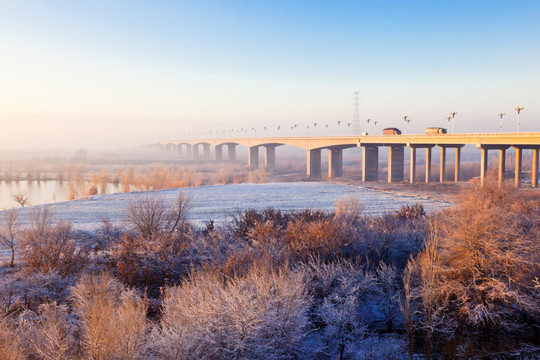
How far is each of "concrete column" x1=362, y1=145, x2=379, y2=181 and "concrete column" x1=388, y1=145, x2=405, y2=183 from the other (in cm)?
292

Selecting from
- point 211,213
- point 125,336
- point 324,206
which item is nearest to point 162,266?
point 125,336

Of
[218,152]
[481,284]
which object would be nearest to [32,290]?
[481,284]

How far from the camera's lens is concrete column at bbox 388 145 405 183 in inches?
2277

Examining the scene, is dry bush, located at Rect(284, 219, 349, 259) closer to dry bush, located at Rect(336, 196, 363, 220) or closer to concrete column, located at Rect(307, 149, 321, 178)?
dry bush, located at Rect(336, 196, 363, 220)

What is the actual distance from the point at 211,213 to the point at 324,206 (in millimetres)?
8781

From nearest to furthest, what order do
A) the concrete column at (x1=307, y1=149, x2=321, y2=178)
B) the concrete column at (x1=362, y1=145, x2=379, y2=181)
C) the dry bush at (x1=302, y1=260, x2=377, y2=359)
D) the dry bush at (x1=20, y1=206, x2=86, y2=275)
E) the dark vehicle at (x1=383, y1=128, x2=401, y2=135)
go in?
1. the dry bush at (x1=302, y1=260, x2=377, y2=359)
2. the dry bush at (x1=20, y1=206, x2=86, y2=275)
3. the concrete column at (x1=362, y1=145, x2=379, y2=181)
4. the dark vehicle at (x1=383, y1=128, x2=401, y2=135)
5. the concrete column at (x1=307, y1=149, x2=321, y2=178)

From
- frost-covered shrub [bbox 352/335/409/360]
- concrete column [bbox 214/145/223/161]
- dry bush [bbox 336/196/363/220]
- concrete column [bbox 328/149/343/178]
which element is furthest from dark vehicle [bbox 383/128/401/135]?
concrete column [bbox 214/145/223/161]

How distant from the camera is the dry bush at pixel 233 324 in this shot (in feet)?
24.7

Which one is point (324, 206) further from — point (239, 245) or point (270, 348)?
point (270, 348)

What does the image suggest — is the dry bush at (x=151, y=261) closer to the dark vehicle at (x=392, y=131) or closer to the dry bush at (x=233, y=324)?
the dry bush at (x=233, y=324)

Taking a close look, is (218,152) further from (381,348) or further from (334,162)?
(381,348)

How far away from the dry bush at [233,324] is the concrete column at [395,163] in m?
A: 51.5

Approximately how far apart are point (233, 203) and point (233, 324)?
83.1 feet

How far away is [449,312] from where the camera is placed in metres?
11.4
